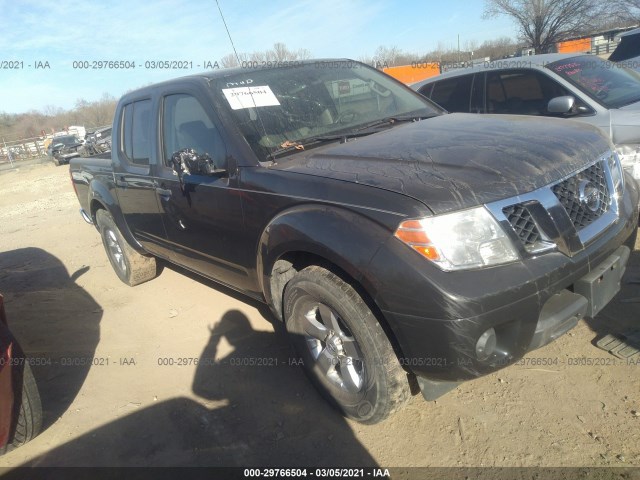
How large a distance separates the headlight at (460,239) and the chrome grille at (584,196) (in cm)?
43

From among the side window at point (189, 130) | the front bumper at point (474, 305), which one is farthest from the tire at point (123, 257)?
the front bumper at point (474, 305)

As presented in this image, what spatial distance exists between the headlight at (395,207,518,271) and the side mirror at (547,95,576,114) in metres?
3.35

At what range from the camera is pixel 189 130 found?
11.1 feet

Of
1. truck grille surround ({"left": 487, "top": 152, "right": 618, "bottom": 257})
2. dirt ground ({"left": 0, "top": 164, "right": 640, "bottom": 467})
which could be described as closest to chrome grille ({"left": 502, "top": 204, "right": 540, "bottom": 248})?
truck grille surround ({"left": 487, "top": 152, "right": 618, "bottom": 257})

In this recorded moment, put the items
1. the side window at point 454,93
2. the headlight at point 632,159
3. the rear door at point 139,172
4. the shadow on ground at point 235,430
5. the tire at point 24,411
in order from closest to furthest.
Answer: the shadow on ground at point 235,430
the tire at point 24,411
the rear door at point 139,172
the headlight at point 632,159
the side window at point 454,93

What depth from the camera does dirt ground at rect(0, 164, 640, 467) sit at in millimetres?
2428

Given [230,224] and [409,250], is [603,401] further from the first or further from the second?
[230,224]

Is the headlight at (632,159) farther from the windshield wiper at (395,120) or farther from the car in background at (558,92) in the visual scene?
the windshield wiper at (395,120)

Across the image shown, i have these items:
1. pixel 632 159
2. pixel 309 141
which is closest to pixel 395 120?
pixel 309 141

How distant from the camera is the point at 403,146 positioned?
103 inches

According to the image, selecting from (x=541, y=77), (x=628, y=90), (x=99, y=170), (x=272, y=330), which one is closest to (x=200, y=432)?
(x=272, y=330)

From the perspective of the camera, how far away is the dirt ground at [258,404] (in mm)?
2428

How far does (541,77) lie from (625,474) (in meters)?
4.34

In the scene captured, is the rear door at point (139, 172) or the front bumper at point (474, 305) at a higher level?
the rear door at point (139, 172)
